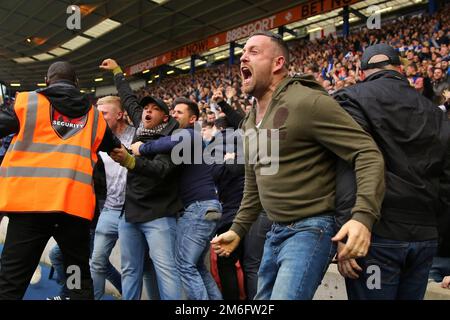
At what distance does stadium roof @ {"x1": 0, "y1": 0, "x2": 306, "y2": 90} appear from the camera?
691 inches

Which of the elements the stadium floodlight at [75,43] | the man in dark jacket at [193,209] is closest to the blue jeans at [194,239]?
the man in dark jacket at [193,209]

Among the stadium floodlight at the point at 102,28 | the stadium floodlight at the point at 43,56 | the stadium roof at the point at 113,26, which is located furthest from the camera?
the stadium floodlight at the point at 43,56

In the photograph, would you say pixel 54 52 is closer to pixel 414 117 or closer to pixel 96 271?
pixel 96 271

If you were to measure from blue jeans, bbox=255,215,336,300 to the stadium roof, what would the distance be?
571 inches

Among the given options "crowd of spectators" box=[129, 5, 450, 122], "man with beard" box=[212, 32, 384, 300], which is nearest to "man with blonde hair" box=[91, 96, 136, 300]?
"crowd of spectators" box=[129, 5, 450, 122]

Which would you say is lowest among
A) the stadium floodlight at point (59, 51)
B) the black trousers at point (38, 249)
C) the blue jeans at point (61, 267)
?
the blue jeans at point (61, 267)

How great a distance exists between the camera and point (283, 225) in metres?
1.91

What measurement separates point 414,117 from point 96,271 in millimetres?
2800

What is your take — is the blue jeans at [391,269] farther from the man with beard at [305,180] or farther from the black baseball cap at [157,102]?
the black baseball cap at [157,102]

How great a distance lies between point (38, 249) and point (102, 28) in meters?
19.7

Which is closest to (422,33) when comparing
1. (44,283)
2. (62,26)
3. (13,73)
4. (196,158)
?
(196,158)

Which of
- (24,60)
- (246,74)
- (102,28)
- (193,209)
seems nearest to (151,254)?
(193,209)

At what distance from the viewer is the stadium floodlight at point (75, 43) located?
21905 mm

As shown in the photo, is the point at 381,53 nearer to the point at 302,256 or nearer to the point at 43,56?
the point at 302,256
